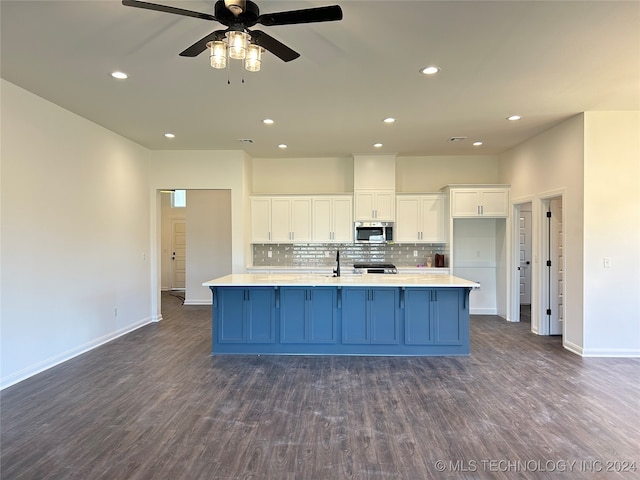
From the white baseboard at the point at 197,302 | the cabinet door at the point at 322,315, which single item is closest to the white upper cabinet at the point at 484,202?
the cabinet door at the point at 322,315

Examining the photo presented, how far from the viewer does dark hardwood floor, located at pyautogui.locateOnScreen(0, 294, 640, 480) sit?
228cm

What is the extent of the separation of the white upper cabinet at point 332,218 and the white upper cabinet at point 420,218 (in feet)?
3.01

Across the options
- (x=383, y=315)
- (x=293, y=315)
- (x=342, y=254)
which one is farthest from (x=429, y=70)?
(x=342, y=254)

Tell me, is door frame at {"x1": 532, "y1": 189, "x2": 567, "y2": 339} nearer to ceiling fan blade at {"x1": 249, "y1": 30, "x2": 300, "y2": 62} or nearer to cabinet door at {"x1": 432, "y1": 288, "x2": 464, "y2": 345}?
cabinet door at {"x1": 432, "y1": 288, "x2": 464, "y2": 345}

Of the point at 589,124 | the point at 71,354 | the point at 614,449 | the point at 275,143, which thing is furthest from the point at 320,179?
the point at 614,449

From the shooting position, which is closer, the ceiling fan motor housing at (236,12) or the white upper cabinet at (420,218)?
the ceiling fan motor housing at (236,12)

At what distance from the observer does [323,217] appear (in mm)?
6754

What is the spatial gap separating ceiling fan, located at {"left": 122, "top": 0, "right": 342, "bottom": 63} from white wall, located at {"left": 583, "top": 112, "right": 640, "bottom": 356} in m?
4.02

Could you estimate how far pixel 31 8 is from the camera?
2.37 metres

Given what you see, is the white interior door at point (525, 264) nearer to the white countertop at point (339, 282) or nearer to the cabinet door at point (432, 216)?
the cabinet door at point (432, 216)

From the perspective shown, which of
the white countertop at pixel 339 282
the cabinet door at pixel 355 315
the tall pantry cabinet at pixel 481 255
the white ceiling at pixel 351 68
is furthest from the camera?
the tall pantry cabinet at pixel 481 255

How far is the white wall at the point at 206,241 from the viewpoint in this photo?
786 cm

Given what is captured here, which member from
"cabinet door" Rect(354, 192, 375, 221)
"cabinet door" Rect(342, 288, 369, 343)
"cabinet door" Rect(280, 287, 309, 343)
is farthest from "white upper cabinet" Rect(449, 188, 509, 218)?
"cabinet door" Rect(280, 287, 309, 343)

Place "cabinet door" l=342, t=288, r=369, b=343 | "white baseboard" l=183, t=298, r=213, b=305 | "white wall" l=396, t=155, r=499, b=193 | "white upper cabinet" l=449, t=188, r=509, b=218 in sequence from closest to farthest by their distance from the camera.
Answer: "cabinet door" l=342, t=288, r=369, b=343 < "white upper cabinet" l=449, t=188, r=509, b=218 < "white wall" l=396, t=155, r=499, b=193 < "white baseboard" l=183, t=298, r=213, b=305
